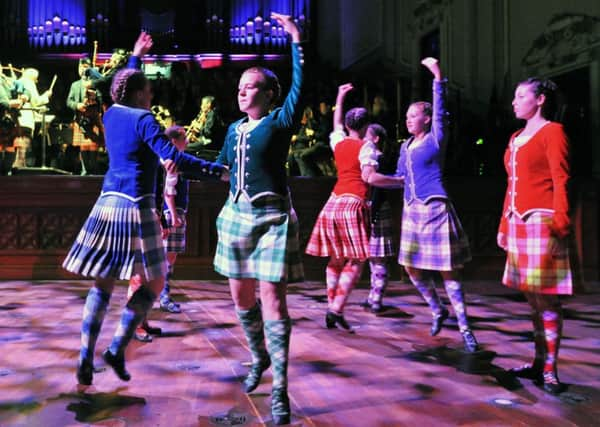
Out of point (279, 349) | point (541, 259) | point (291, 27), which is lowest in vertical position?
point (279, 349)

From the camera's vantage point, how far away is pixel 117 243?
2.37 meters

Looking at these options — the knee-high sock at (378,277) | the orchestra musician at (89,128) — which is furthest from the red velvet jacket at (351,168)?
the orchestra musician at (89,128)

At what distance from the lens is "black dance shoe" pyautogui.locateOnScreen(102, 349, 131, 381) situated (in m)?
2.37

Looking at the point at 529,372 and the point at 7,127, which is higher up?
the point at 7,127

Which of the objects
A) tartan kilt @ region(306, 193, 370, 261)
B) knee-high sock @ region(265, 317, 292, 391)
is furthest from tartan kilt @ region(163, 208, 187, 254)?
knee-high sock @ region(265, 317, 292, 391)

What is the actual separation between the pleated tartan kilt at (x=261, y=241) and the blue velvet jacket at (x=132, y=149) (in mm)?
233

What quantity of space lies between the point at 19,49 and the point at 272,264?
1207 centimetres

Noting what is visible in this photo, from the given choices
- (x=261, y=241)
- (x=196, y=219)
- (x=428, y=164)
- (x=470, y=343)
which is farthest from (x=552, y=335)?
(x=196, y=219)

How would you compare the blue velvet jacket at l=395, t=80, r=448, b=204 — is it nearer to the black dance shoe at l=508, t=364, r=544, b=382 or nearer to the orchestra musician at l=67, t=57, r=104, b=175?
the black dance shoe at l=508, t=364, r=544, b=382

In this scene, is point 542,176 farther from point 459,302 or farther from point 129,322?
point 129,322

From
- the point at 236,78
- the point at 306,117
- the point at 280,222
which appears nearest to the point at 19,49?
the point at 236,78

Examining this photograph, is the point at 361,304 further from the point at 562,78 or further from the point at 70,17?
the point at 70,17

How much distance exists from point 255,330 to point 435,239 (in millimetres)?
1201

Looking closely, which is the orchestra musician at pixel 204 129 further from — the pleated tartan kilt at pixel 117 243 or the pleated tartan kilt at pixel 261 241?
the pleated tartan kilt at pixel 261 241
